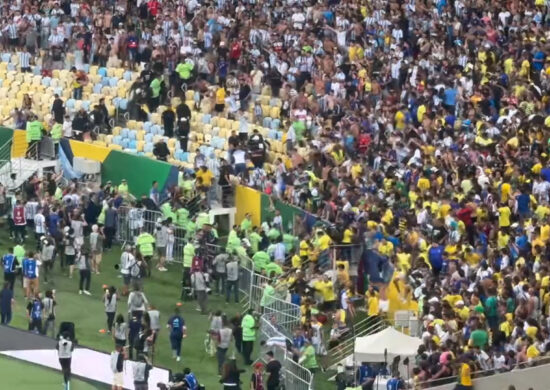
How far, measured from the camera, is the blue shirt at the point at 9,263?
43344mm

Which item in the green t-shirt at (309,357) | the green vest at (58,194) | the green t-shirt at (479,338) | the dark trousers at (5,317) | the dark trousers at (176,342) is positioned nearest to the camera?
the green t-shirt at (479,338)

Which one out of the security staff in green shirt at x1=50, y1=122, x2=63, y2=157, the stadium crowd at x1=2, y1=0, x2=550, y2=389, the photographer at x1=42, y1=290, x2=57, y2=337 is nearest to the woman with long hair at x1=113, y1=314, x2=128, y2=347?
the photographer at x1=42, y1=290, x2=57, y2=337

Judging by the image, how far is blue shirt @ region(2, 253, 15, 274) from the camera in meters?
43.3

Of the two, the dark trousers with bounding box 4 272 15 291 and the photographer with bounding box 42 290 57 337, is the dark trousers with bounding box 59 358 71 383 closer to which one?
the photographer with bounding box 42 290 57 337

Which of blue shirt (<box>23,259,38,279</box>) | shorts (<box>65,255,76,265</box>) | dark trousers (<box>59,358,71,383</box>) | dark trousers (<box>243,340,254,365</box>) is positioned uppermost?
shorts (<box>65,255,76,265</box>)

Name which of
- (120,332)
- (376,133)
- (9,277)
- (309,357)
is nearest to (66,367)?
(120,332)

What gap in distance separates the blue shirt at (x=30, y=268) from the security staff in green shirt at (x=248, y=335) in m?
5.33

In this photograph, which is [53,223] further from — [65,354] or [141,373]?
[141,373]

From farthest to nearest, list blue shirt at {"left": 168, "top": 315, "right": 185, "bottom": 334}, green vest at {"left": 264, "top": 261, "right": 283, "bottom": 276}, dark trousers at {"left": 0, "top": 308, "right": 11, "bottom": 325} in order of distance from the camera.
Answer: green vest at {"left": 264, "top": 261, "right": 283, "bottom": 276}, dark trousers at {"left": 0, "top": 308, "right": 11, "bottom": 325}, blue shirt at {"left": 168, "top": 315, "right": 185, "bottom": 334}

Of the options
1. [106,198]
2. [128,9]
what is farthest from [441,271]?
[128,9]

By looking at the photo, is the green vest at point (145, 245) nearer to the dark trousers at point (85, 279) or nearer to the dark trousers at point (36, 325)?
the dark trousers at point (85, 279)

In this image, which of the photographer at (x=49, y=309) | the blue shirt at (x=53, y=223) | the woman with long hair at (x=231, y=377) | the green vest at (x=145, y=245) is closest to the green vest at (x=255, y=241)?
the green vest at (x=145, y=245)

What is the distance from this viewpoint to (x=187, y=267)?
146ft

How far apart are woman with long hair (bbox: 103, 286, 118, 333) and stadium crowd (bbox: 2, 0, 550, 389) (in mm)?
2250
